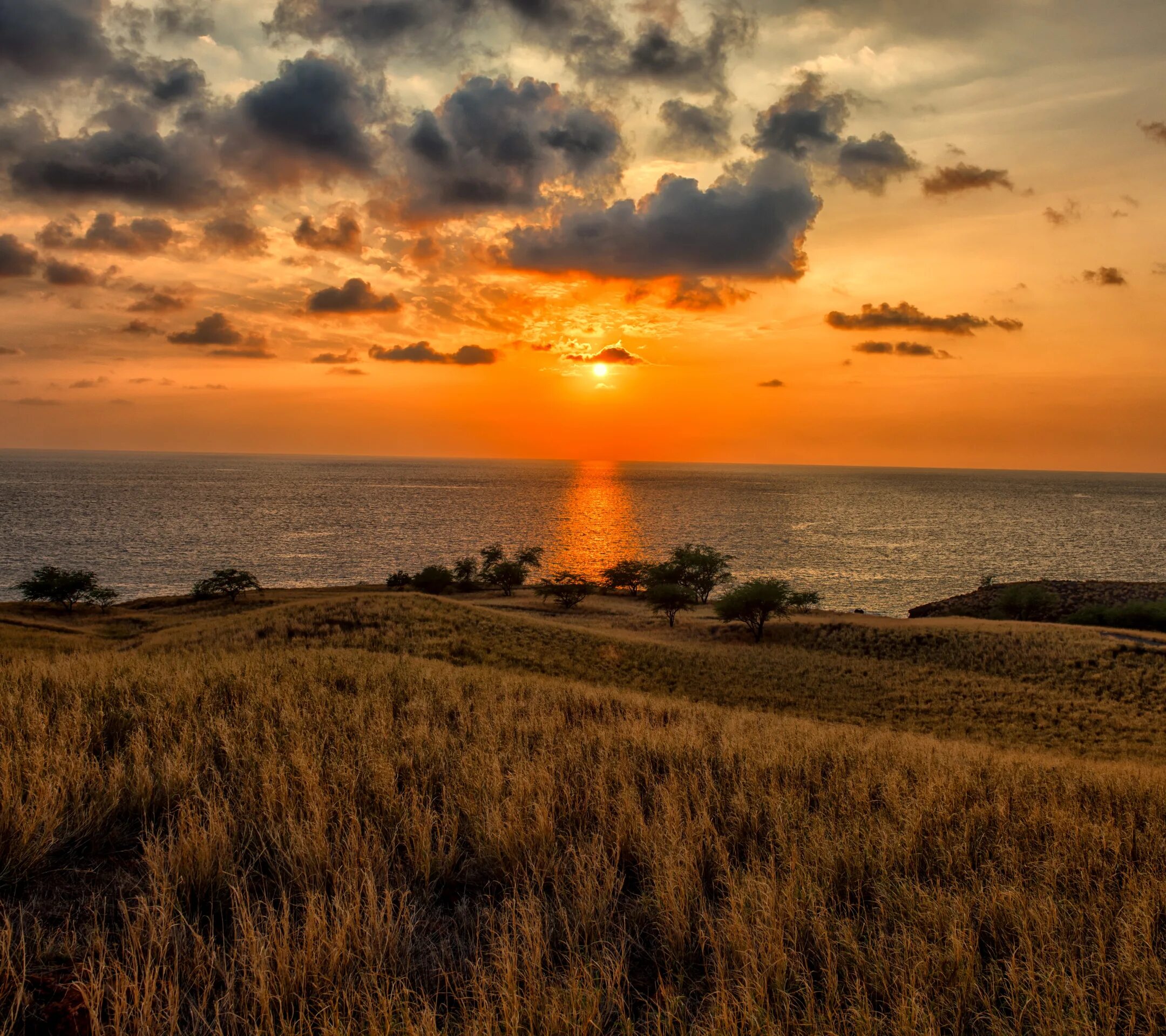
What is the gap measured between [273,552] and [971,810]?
128619 millimetres

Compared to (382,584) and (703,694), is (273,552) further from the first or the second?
(703,694)

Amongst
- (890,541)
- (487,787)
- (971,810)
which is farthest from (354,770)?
(890,541)

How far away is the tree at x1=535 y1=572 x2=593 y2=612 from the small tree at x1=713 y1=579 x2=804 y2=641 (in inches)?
878

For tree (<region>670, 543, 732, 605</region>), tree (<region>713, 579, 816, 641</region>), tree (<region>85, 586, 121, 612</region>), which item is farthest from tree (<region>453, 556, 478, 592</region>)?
tree (<region>713, 579, 816, 641</region>)

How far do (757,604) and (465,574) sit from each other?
170ft

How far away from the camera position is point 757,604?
54.0 metres

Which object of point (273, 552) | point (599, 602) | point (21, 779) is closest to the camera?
point (21, 779)

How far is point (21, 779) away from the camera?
5480 millimetres

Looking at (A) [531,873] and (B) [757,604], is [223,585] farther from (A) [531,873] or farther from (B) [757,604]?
(A) [531,873]

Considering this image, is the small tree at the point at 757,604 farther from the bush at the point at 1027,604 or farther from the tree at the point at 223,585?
the tree at the point at 223,585

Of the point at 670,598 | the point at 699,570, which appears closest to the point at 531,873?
the point at 670,598

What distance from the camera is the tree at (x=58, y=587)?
68625 millimetres

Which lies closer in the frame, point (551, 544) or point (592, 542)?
point (551, 544)

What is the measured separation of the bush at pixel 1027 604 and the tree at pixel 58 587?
318 ft
